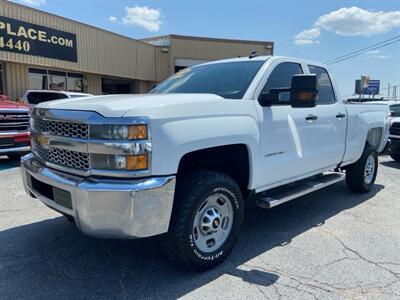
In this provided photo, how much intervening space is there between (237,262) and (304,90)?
176cm

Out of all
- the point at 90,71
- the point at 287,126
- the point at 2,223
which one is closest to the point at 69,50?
the point at 90,71

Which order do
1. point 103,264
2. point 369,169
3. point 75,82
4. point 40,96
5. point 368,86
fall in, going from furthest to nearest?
point 368,86
point 75,82
point 40,96
point 369,169
point 103,264

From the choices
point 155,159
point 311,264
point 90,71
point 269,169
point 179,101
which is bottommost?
point 311,264

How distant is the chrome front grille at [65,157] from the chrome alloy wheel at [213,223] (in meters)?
1.05

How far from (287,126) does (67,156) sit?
231cm

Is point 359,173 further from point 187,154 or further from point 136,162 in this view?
point 136,162

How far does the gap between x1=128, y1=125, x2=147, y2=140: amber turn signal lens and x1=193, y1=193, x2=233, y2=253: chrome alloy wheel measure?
0.87 metres

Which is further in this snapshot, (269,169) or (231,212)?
(269,169)

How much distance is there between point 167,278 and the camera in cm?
320

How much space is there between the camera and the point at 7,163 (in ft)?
29.0

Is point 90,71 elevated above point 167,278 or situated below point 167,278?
above

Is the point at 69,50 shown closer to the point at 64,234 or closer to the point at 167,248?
the point at 64,234

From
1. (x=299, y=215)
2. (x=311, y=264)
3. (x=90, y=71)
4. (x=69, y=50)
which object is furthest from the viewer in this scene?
(x=90, y=71)

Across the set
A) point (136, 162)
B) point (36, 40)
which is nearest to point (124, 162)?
point (136, 162)
